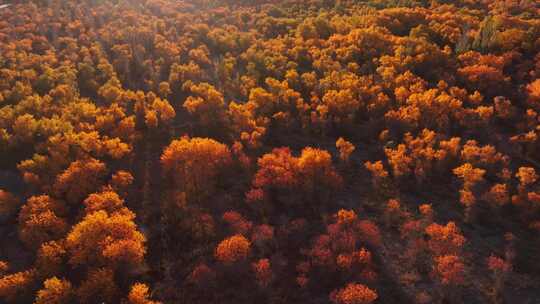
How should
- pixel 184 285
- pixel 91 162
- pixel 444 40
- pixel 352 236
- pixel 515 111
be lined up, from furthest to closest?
pixel 444 40, pixel 515 111, pixel 91 162, pixel 352 236, pixel 184 285

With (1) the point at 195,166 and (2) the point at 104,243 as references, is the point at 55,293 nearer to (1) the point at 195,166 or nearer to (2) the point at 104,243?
(2) the point at 104,243

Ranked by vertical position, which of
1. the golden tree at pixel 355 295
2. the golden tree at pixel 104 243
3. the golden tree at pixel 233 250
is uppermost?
the golden tree at pixel 104 243

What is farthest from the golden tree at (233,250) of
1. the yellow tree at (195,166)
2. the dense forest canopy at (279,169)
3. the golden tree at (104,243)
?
the yellow tree at (195,166)

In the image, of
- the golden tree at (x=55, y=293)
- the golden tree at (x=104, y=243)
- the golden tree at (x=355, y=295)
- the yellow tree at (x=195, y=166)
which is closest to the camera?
the golden tree at (x=355, y=295)

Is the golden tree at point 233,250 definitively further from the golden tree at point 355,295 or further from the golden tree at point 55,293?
the golden tree at point 55,293

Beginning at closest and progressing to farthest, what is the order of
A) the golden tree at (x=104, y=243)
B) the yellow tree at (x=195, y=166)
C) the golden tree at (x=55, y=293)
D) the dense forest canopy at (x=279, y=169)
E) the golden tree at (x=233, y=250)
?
the golden tree at (x=55, y=293), the golden tree at (x=104, y=243), the dense forest canopy at (x=279, y=169), the golden tree at (x=233, y=250), the yellow tree at (x=195, y=166)

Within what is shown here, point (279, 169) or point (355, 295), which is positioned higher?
point (279, 169)

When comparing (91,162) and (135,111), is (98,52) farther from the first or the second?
(91,162)

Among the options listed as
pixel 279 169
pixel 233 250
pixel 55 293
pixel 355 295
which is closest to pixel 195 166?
pixel 279 169

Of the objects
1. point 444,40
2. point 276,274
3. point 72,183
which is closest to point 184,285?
point 276,274
